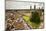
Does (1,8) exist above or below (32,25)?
above

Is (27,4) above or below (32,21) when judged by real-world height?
above

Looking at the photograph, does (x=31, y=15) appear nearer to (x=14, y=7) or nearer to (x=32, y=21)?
(x=32, y=21)

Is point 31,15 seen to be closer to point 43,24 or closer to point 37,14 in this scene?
point 37,14

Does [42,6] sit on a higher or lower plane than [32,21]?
higher

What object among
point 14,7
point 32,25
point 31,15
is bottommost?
point 32,25

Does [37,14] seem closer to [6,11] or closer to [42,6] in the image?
[42,6]

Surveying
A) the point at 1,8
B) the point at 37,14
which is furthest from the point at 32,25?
the point at 1,8

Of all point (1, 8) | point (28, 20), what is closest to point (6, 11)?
point (1, 8)

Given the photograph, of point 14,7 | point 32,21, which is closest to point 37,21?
point 32,21
